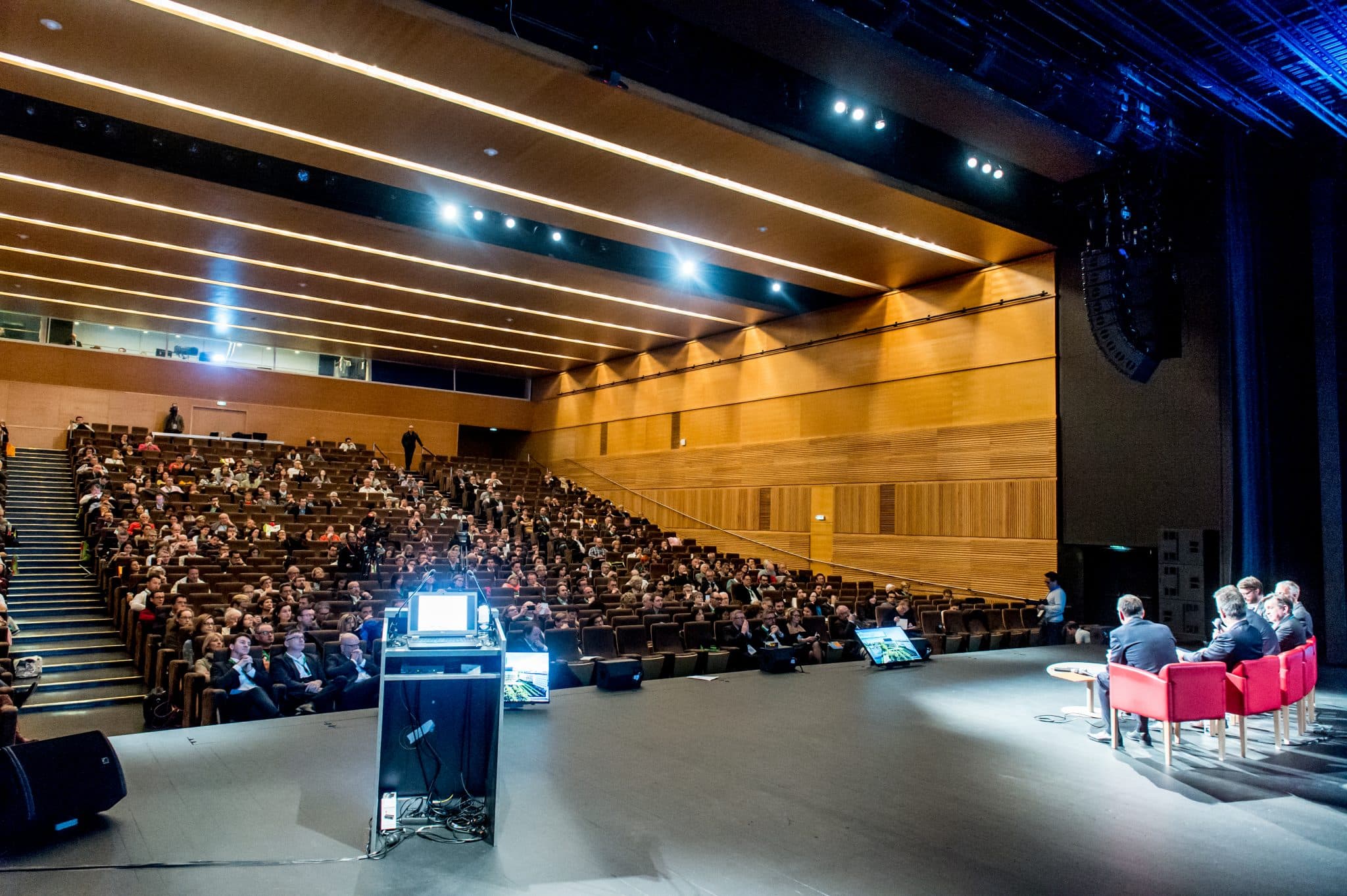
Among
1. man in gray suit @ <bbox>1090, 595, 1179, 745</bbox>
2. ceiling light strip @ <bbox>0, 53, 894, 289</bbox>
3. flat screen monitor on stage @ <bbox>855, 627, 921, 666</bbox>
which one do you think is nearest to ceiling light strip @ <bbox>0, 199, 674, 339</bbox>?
ceiling light strip @ <bbox>0, 53, 894, 289</bbox>

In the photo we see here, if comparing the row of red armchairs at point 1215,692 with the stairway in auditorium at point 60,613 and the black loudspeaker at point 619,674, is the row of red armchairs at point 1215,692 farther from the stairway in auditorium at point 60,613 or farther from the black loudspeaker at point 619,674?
the stairway in auditorium at point 60,613

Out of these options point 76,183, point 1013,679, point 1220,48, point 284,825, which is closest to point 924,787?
point 284,825

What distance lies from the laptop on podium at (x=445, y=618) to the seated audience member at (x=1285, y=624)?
219 inches

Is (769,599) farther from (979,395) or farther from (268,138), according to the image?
(268,138)

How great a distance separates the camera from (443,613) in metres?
3.96

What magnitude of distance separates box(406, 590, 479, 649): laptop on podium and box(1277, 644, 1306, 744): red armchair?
16.8 ft

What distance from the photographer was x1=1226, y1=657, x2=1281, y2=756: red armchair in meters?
5.29

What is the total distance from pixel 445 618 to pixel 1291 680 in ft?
18.0

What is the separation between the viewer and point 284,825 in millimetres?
3750

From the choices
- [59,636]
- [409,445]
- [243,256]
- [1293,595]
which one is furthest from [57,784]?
[409,445]

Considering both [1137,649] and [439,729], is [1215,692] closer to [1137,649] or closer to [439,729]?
[1137,649]

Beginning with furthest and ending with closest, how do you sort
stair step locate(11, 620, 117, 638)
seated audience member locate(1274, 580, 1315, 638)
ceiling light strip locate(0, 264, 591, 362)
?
ceiling light strip locate(0, 264, 591, 362) < stair step locate(11, 620, 117, 638) < seated audience member locate(1274, 580, 1315, 638)

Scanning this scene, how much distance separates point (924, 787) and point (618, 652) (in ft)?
13.7

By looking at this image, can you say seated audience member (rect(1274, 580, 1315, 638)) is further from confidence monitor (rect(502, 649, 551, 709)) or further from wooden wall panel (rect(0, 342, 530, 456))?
wooden wall panel (rect(0, 342, 530, 456))
